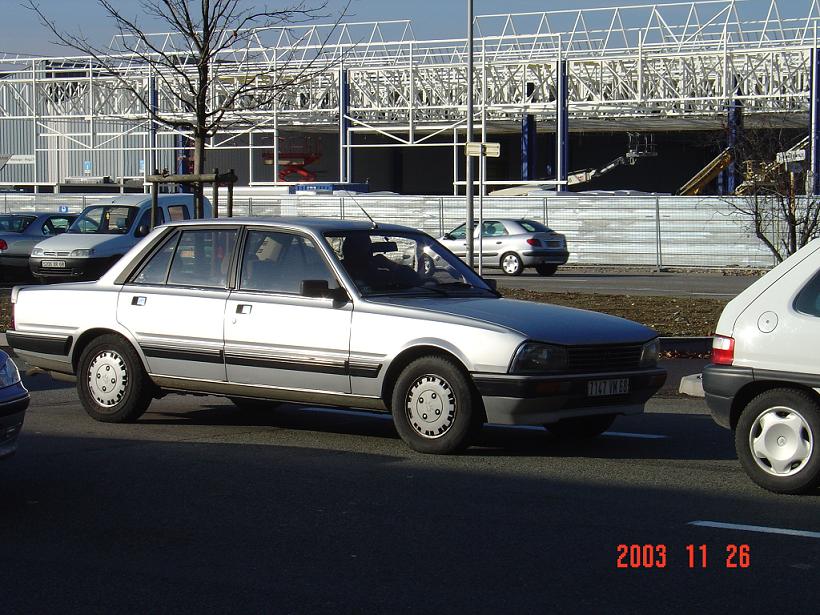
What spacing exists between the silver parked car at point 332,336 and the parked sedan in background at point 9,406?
2.39m

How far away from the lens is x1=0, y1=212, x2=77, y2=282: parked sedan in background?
91.2 ft

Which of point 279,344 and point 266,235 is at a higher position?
point 266,235

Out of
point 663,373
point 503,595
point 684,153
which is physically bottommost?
point 503,595

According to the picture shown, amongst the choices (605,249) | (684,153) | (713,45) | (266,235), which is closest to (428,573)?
(266,235)

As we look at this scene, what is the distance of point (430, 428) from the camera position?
8422mm

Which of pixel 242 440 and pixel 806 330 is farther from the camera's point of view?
pixel 242 440

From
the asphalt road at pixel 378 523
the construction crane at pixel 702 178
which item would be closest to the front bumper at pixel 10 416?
the asphalt road at pixel 378 523

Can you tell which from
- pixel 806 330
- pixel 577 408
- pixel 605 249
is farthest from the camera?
pixel 605 249

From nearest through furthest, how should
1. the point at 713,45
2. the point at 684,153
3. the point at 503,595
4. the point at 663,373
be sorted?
1. the point at 503,595
2. the point at 663,373
3. the point at 713,45
4. the point at 684,153

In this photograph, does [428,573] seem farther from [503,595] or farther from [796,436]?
[796,436]

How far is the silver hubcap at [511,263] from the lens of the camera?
A: 33.2 meters

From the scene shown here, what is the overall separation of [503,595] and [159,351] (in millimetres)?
Answer: 5081

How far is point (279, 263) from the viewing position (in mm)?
9359

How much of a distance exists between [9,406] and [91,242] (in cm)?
1715
